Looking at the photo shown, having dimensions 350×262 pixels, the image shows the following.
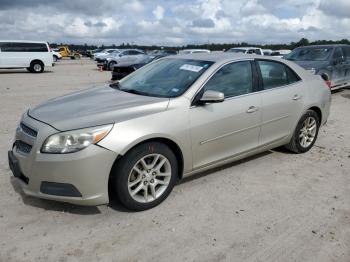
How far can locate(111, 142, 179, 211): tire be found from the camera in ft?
11.4

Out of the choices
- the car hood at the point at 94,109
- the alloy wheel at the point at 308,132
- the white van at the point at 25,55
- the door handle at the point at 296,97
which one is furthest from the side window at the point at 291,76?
the white van at the point at 25,55

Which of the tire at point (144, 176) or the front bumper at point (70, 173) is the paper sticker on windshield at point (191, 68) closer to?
the tire at point (144, 176)

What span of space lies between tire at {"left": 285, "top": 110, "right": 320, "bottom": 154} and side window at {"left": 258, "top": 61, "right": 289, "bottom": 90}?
691 millimetres

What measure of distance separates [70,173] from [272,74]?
3.06 meters

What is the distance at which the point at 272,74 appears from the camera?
4969 mm

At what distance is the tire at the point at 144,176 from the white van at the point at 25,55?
67.3 ft

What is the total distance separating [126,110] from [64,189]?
3.14ft

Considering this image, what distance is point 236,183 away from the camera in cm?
446

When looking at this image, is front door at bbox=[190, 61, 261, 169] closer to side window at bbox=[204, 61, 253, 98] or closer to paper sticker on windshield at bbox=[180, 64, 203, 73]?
side window at bbox=[204, 61, 253, 98]

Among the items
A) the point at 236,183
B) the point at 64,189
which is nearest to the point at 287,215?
the point at 236,183

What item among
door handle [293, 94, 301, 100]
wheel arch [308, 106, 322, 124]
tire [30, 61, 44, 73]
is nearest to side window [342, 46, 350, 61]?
wheel arch [308, 106, 322, 124]

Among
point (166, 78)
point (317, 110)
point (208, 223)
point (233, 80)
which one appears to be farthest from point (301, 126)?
point (208, 223)

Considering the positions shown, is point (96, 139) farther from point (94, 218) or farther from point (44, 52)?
point (44, 52)

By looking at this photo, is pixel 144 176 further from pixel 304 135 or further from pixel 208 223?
pixel 304 135
